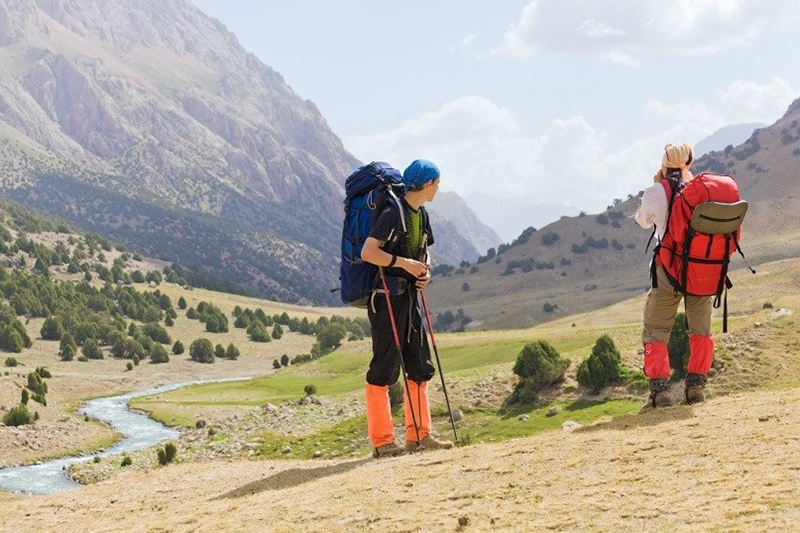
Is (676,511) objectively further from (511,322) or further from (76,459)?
(511,322)

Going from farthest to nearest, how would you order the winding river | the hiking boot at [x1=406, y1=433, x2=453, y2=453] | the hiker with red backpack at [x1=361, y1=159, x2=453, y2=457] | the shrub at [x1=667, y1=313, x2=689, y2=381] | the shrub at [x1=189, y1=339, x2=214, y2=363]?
the shrub at [x1=189, y1=339, x2=214, y2=363], the winding river, the shrub at [x1=667, y1=313, x2=689, y2=381], the hiking boot at [x1=406, y1=433, x2=453, y2=453], the hiker with red backpack at [x1=361, y1=159, x2=453, y2=457]

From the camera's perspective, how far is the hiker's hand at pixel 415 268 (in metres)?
12.5

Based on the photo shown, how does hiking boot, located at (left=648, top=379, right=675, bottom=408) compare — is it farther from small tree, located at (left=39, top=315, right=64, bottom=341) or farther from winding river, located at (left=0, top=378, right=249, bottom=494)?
small tree, located at (left=39, top=315, right=64, bottom=341)

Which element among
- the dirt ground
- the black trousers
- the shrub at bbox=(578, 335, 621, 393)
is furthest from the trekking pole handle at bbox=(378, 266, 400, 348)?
the shrub at bbox=(578, 335, 621, 393)

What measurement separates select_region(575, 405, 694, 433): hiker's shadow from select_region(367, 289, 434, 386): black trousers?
2.44m

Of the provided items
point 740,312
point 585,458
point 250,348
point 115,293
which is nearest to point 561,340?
point 740,312

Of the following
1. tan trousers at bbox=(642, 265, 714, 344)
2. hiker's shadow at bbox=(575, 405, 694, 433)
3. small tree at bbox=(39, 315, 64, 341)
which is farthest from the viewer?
small tree at bbox=(39, 315, 64, 341)

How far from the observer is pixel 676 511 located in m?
8.30

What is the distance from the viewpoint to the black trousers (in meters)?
12.8

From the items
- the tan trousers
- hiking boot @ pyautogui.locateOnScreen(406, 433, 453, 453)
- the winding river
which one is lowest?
the winding river

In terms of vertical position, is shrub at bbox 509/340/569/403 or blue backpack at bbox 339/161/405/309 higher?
blue backpack at bbox 339/161/405/309

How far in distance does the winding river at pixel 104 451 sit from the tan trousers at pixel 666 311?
3448cm

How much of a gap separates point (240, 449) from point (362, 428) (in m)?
6.98

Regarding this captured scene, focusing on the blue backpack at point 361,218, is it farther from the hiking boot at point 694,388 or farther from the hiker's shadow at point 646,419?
the hiking boot at point 694,388
